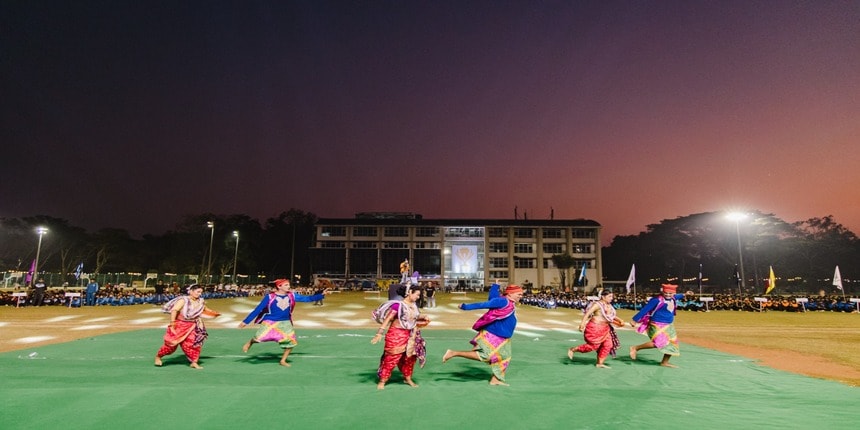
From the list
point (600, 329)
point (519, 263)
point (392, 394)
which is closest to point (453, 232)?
point (519, 263)

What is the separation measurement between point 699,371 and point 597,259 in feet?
265

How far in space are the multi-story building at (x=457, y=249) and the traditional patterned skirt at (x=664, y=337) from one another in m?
74.6

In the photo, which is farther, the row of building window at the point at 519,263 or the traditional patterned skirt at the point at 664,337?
the row of building window at the point at 519,263

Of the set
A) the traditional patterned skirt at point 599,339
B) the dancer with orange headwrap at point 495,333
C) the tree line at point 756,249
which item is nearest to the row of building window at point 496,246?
the tree line at point 756,249

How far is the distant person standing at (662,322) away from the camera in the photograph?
34.7 feet

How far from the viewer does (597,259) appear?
86.5 m

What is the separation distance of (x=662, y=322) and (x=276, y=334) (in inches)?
344

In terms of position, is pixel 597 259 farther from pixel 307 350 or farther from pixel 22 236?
pixel 22 236

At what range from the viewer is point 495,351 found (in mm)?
A: 8219

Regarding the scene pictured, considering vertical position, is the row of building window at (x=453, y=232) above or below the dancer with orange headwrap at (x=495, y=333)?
above

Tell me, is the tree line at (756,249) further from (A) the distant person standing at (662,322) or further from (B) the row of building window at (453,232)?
(A) the distant person standing at (662,322)

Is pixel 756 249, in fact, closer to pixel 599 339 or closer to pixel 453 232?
pixel 453 232

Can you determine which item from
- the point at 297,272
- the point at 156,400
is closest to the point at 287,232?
the point at 297,272

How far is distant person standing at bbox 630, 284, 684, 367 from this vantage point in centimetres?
1059
